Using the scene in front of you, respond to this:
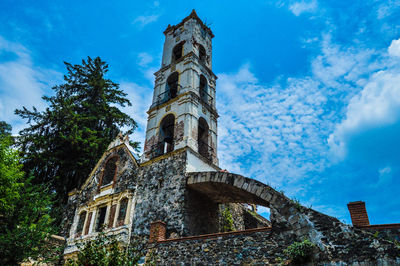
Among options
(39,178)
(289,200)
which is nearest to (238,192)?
(289,200)

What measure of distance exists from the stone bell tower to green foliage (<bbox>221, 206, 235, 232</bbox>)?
8.59 ft

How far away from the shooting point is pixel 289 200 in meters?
9.33

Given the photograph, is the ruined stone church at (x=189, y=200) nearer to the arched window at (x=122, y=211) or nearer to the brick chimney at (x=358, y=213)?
the arched window at (x=122, y=211)

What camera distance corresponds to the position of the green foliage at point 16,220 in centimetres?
1120

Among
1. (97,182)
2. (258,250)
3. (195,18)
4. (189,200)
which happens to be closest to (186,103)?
(189,200)

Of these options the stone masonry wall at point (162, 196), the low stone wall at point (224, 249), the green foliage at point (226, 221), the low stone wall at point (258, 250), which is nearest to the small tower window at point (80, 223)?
the stone masonry wall at point (162, 196)

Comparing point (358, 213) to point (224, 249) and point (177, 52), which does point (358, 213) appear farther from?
point (177, 52)

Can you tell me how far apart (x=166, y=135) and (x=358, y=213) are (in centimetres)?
1219

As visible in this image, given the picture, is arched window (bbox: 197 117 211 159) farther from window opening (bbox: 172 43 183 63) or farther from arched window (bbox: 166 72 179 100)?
window opening (bbox: 172 43 183 63)

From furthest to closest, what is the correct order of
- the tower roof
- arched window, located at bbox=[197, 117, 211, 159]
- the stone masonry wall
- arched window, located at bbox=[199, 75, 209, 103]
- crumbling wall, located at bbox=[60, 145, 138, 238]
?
the tower roof, arched window, located at bbox=[199, 75, 209, 103], arched window, located at bbox=[197, 117, 211, 159], crumbling wall, located at bbox=[60, 145, 138, 238], the stone masonry wall

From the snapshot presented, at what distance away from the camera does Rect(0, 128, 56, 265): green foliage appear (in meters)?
11.2

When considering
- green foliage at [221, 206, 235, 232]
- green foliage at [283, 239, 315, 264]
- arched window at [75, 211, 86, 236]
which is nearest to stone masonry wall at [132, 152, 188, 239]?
green foliage at [221, 206, 235, 232]

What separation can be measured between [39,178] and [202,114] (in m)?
12.8

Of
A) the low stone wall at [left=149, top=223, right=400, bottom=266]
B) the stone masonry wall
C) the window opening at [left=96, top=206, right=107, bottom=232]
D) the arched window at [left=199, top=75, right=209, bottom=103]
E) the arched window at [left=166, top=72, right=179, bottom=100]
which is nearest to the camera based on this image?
the low stone wall at [left=149, top=223, right=400, bottom=266]
